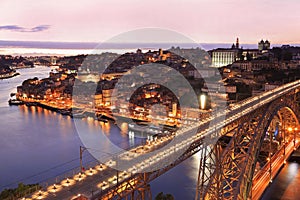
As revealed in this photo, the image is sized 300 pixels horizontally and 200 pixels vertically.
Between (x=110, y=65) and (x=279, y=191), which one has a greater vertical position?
(x=110, y=65)

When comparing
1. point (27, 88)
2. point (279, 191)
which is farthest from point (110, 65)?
point (279, 191)

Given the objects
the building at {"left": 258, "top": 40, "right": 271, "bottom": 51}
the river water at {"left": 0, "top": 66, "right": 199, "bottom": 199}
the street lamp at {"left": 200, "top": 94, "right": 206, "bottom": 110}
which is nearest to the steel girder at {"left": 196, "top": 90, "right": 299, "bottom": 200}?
the river water at {"left": 0, "top": 66, "right": 199, "bottom": 199}

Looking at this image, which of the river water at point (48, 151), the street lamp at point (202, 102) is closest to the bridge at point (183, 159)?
the river water at point (48, 151)

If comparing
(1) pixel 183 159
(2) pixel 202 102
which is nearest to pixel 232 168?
(1) pixel 183 159

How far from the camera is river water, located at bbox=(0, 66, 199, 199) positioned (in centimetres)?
655

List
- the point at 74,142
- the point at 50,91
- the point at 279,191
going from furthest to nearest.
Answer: the point at 50,91, the point at 74,142, the point at 279,191

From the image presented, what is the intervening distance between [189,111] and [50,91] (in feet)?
34.1

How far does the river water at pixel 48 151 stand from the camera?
6551mm

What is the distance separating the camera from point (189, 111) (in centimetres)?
1151

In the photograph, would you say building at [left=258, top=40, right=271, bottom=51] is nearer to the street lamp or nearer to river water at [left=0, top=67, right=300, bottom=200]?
the street lamp

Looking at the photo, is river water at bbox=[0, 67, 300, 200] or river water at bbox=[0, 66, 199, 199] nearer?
river water at bbox=[0, 67, 300, 200]

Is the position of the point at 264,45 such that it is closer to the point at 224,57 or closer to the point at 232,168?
the point at 224,57

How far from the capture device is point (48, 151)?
350 inches

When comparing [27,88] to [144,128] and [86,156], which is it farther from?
[86,156]
